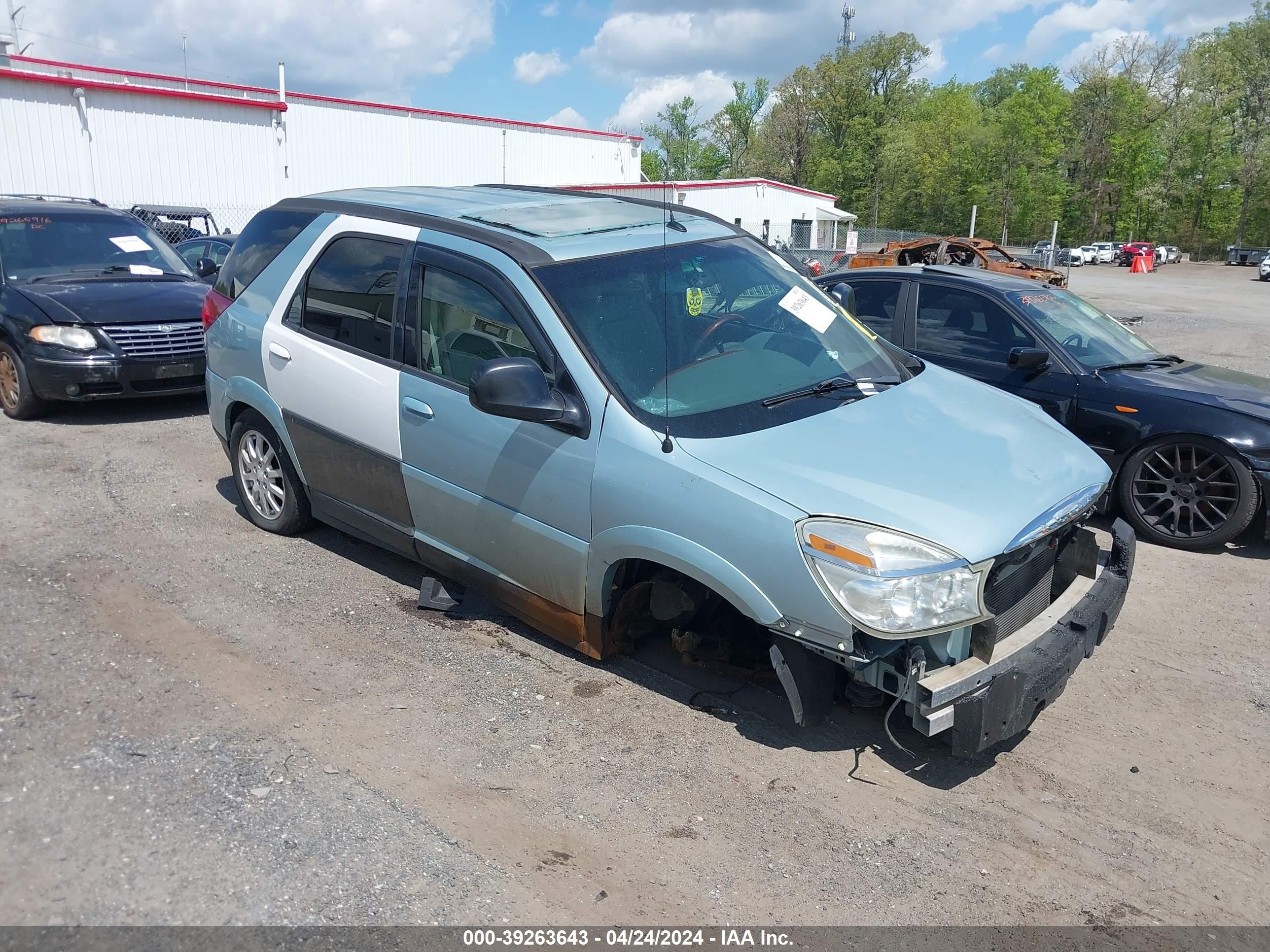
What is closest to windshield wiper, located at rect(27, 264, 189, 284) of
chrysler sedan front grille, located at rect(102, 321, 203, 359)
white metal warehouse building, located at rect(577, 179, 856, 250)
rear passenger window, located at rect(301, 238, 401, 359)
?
chrysler sedan front grille, located at rect(102, 321, 203, 359)

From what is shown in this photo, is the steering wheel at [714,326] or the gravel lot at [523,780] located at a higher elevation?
the steering wheel at [714,326]

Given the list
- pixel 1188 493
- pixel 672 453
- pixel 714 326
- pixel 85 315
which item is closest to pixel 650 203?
pixel 714 326

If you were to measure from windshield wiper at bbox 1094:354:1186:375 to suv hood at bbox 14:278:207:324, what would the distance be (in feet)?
24.0

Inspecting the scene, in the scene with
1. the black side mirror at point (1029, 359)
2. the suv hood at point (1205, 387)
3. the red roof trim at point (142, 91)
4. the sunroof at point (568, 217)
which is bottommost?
the suv hood at point (1205, 387)

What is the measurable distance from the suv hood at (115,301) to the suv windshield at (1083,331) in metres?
6.91

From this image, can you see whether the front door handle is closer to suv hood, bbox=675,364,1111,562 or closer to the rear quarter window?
suv hood, bbox=675,364,1111,562

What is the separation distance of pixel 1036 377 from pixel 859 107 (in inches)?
3032

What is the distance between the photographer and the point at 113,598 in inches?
194

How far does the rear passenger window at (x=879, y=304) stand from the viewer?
24.3ft

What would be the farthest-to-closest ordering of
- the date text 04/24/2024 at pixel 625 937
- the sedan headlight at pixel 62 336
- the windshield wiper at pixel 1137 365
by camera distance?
the sedan headlight at pixel 62 336, the windshield wiper at pixel 1137 365, the date text 04/24/2024 at pixel 625 937

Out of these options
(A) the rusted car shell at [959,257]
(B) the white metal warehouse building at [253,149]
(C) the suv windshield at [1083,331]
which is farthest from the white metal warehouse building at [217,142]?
(C) the suv windshield at [1083,331]

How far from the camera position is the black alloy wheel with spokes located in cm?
593

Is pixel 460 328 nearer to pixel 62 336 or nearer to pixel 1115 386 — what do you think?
pixel 1115 386

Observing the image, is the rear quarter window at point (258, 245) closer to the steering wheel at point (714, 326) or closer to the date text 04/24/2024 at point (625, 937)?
the steering wheel at point (714, 326)
